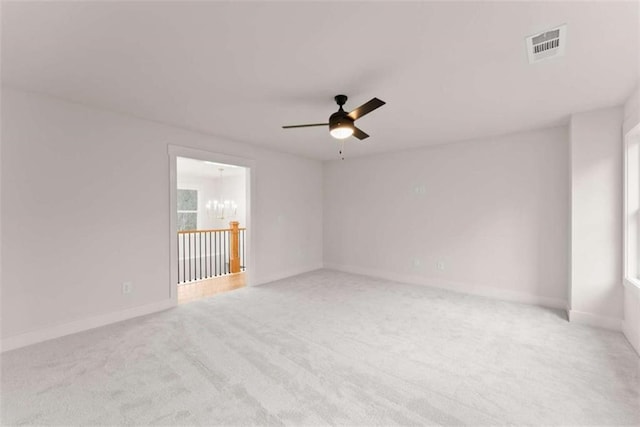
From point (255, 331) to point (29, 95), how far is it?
3.26 metres

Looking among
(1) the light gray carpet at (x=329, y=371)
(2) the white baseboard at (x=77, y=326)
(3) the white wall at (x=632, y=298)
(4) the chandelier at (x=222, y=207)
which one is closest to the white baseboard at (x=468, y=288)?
(1) the light gray carpet at (x=329, y=371)

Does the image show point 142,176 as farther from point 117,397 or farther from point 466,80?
point 466,80

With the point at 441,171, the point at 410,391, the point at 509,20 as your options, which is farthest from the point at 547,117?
the point at 410,391

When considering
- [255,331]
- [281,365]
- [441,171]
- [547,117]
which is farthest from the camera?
[441,171]

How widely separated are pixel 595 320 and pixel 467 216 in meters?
1.93

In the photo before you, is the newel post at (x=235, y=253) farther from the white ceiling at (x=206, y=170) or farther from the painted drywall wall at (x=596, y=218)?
the painted drywall wall at (x=596, y=218)

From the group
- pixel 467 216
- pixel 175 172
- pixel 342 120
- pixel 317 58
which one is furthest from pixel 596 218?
pixel 175 172

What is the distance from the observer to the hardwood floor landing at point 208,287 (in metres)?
4.30

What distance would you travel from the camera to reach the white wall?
2589mm

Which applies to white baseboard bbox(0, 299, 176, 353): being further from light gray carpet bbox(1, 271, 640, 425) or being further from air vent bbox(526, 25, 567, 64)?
air vent bbox(526, 25, 567, 64)

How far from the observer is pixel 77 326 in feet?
9.84

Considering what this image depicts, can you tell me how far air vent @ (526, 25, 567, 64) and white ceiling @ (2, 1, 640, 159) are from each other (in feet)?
0.18

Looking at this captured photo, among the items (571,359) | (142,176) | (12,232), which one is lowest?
(571,359)

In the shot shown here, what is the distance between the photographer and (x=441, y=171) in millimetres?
4750
